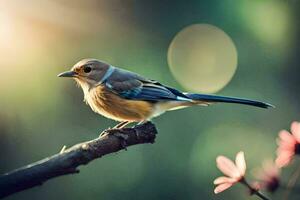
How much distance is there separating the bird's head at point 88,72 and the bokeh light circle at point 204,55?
1.47 ft

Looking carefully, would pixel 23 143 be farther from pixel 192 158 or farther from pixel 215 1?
pixel 215 1

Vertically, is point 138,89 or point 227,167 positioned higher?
point 138,89

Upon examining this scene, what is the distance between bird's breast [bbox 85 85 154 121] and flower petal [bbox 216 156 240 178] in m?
0.37

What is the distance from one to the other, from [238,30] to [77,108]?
0.46 m

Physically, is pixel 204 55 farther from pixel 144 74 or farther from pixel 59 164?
pixel 59 164

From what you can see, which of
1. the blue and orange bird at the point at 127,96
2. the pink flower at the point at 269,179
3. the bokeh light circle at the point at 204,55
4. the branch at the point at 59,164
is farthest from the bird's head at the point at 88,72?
the bokeh light circle at the point at 204,55

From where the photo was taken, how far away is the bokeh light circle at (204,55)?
1.46m

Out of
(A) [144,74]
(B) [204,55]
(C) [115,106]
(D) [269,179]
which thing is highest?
(B) [204,55]

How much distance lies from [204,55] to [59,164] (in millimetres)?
1018

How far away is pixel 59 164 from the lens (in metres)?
0.61

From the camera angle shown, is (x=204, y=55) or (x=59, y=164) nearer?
(x=59, y=164)

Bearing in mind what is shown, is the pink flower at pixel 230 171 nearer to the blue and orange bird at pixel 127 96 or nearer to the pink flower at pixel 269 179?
the pink flower at pixel 269 179

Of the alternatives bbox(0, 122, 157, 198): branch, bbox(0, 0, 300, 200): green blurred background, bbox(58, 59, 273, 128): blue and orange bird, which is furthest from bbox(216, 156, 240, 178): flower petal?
bbox(0, 0, 300, 200): green blurred background

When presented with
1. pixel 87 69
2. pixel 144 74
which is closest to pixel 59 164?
pixel 87 69
